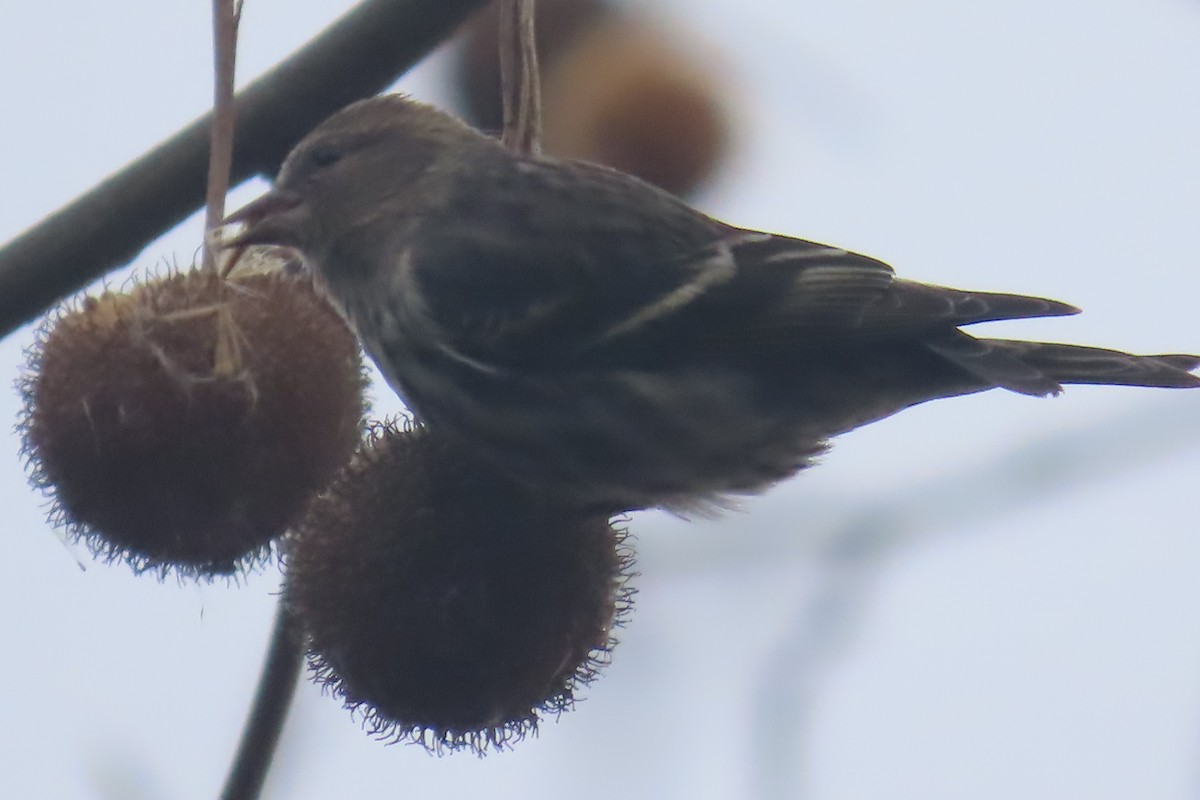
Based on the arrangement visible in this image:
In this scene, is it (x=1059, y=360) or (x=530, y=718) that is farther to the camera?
(x=1059, y=360)

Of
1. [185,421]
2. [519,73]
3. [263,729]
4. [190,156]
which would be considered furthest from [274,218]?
[263,729]

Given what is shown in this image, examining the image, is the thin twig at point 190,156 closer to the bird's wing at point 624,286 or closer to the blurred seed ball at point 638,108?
the bird's wing at point 624,286

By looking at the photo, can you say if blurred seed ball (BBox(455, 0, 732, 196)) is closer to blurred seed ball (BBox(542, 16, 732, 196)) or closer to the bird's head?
blurred seed ball (BBox(542, 16, 732, 196))

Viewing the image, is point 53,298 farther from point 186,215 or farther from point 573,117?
point 573,117

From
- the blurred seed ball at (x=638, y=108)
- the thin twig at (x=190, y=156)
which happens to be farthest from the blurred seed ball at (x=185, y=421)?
the blurred seed ball at (x=638, y=108)

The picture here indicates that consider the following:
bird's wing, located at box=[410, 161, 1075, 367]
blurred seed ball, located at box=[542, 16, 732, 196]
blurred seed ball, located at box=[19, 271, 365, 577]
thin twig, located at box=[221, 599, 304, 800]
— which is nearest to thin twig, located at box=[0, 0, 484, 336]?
blurred seed ball, located at box=[19, 271, 365, 577]

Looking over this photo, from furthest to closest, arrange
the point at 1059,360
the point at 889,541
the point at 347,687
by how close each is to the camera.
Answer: the point at 889,541
the point at 1059,360
the point at 347,687

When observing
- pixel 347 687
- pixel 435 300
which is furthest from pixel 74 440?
pixel 435 300
